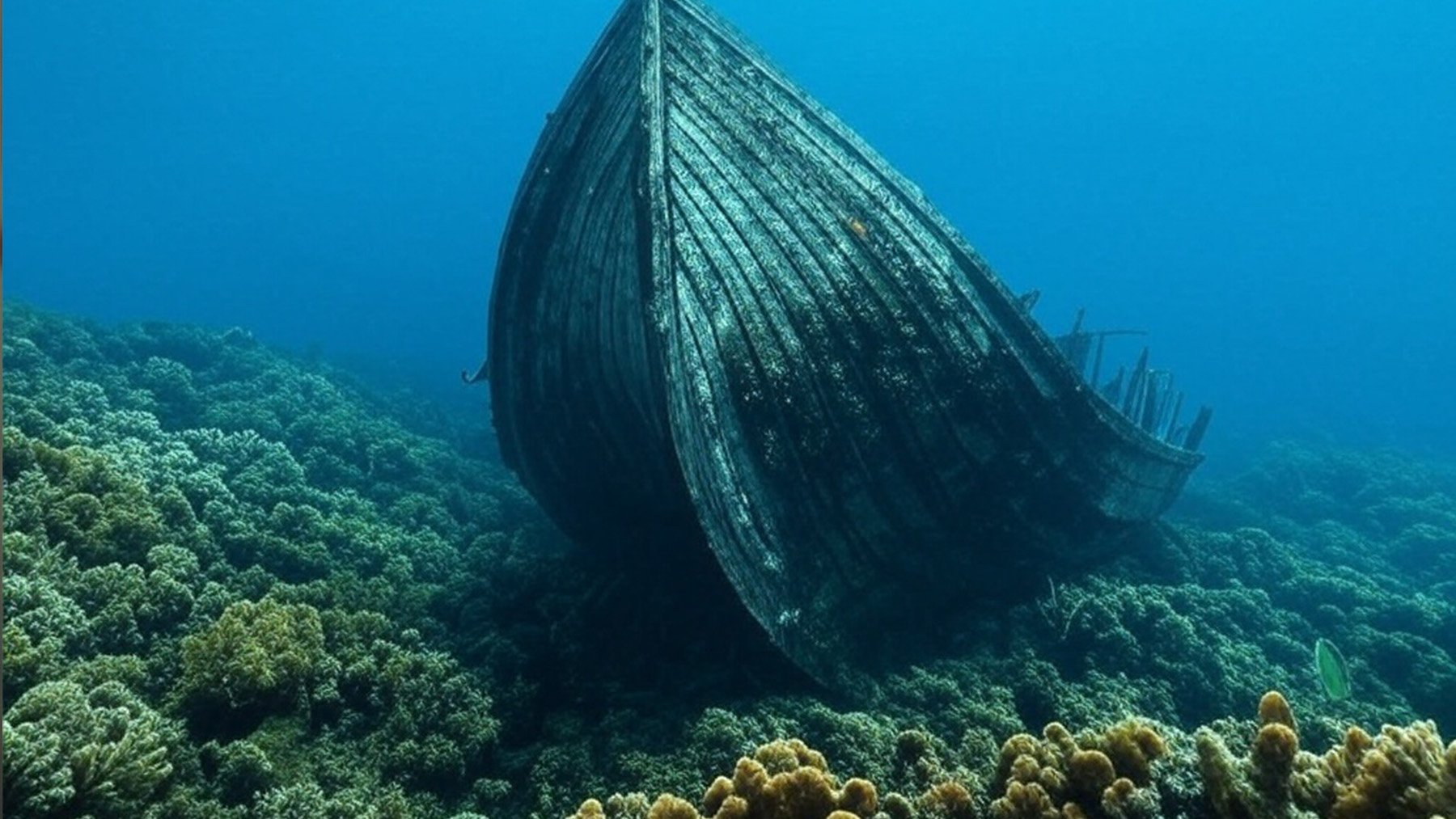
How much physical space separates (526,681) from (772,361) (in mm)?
2898

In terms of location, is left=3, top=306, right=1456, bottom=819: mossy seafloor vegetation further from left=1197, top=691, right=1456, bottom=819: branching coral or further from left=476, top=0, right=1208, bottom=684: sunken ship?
left=476, top=0, right=1208, bottom=684: sunken ship

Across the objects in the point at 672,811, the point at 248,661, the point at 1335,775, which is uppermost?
the point at 1335,775

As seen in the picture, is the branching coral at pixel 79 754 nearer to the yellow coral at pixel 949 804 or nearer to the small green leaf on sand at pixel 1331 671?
the yellow coral at pixel 949 804

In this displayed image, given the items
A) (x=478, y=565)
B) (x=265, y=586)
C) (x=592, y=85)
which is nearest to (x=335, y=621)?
(x=265, y=586)

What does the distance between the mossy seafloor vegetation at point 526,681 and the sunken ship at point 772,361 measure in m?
0.60

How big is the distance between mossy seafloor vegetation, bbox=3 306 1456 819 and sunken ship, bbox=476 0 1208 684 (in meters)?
0.60

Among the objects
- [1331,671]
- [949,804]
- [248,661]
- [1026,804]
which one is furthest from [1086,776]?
[1331,671]

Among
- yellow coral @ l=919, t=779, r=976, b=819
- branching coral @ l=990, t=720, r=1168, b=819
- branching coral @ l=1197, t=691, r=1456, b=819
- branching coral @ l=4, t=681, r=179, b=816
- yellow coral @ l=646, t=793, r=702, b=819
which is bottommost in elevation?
branching coral @ l=4, t=681, r=179, b=816

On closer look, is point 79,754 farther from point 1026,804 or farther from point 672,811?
point 1026,804

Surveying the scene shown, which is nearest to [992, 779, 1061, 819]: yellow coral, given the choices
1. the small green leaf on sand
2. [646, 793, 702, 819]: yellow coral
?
[646, 793, 702, 819]: yellow coral

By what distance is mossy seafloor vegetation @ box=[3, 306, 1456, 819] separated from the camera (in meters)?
3.86

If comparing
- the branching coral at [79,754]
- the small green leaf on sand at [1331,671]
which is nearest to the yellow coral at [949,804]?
the branching coral at [79,754]

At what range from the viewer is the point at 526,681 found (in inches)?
242

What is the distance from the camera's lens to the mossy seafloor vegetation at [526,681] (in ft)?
12.7
